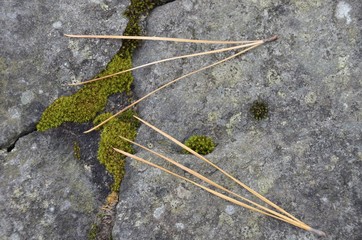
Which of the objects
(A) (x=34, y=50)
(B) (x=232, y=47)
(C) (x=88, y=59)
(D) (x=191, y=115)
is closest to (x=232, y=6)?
(B) (x=232, y=47)

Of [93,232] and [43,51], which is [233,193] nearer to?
[93,232]

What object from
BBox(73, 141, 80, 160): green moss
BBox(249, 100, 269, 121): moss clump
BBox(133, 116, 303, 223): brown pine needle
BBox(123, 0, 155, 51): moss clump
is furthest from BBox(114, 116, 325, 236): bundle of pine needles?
BBox(123, 0, 155, 51): moss clump

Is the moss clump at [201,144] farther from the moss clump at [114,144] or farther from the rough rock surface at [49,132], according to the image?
the rough rock surface at [49,132]

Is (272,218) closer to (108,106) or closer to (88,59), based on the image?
(108,106)

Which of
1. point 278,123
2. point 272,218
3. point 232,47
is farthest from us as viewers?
point 232,47

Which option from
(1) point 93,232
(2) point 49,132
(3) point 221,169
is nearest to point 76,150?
(2) point 49,132

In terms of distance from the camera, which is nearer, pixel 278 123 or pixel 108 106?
pixel 278 123
